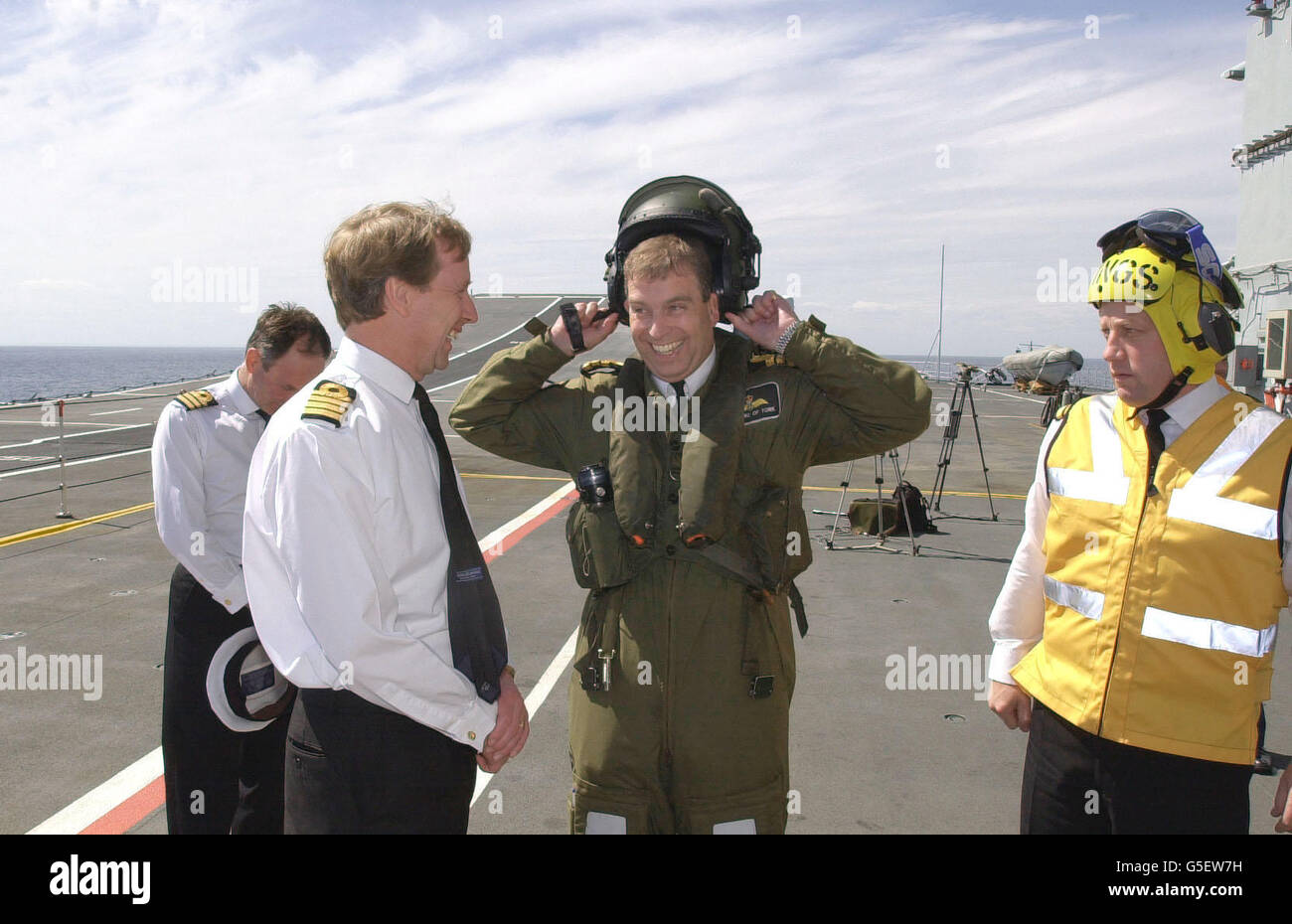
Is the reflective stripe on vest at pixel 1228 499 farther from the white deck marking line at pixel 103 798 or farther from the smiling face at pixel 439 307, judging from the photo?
the white deck marking line at pixel 103 798

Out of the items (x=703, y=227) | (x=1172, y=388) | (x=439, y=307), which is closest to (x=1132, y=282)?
(x=1172, y=388)

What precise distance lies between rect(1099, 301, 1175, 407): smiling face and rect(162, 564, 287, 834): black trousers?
126 inches

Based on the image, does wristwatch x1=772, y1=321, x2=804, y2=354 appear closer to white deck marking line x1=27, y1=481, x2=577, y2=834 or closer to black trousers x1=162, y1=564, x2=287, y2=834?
white deck marking line x1=27, y1=481, x2=577, y2=834

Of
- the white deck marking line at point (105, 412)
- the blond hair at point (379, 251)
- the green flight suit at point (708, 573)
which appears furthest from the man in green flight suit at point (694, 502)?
the white deck marking line at point (105, 412)

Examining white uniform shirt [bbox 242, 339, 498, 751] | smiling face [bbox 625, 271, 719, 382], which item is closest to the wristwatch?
smiling face [bbox 625, 271, 719, 382]

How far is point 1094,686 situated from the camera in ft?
8.09

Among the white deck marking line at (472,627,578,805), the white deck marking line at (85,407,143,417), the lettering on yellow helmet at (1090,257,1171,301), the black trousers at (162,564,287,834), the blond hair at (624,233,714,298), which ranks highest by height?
the white deck marking line at (85,407,143,417)

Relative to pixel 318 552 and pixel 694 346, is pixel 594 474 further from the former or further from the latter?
pixel 318 552

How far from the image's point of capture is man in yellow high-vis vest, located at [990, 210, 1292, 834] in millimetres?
2328

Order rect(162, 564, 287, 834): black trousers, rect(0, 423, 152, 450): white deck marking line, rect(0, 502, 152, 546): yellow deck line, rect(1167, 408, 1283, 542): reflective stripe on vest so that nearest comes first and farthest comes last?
rect(1167, 408, 1283, 542): reflective stripe on vest, rect(162, 564, 287, 834): black trousers, rect(0, 502, 152, 546): yellow deck line, rect(0, 423, 152, 450): white deck marking line

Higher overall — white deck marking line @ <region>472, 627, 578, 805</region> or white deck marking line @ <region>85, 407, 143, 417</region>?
white deck marking line @ <region>85, 407, 143, 417</region>

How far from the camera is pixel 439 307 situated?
2316 mm

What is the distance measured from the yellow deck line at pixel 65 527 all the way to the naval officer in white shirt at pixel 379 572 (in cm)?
933

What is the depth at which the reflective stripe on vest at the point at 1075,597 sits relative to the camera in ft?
8.29
